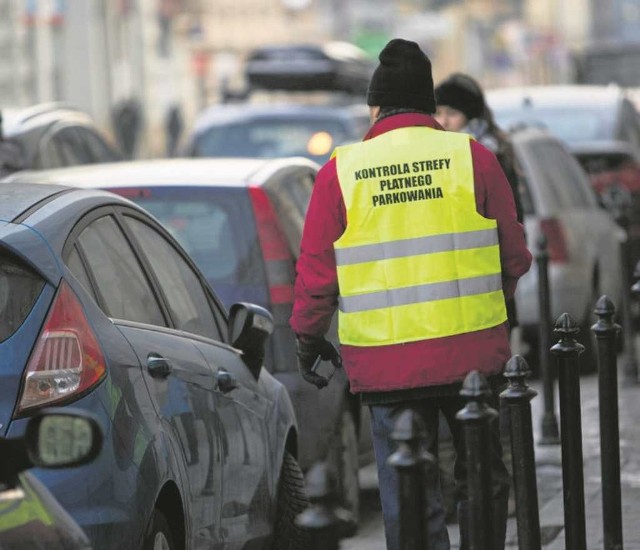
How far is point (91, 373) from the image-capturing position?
5.43 metres

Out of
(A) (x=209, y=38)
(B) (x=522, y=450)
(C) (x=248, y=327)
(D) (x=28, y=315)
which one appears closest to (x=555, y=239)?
(C) (x=248, y=327)

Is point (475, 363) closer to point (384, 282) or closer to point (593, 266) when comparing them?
point (384, 282)

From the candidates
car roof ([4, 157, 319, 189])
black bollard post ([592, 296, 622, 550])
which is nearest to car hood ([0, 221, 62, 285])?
black bollard post ([592, 296, 622, 550])

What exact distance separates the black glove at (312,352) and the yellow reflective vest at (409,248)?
0.15 metres

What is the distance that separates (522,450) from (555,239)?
837cm

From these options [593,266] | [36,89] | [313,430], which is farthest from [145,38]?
[313,430]

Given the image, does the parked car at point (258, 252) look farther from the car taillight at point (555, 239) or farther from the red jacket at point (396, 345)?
the car taillight at point (555, 239)

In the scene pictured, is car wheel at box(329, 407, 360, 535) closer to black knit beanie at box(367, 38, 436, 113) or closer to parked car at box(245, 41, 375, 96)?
black knit beanie at box(367, 38, 436, 113)

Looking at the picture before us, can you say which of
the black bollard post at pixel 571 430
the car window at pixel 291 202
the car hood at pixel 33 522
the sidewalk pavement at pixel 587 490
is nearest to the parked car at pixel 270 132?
the sidewalk pavement at pixel 587 490

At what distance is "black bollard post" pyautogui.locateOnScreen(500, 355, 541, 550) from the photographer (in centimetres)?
591

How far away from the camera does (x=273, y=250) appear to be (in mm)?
8867

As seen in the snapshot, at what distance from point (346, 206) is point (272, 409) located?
1.34 meters

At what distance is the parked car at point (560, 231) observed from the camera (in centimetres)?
1425

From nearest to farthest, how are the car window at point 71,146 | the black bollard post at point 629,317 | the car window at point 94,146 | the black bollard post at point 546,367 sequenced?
the black bollard post at point 546,367, the black bollard post at point 629,317, the car window at point 71,146, the car window at point 94,146
